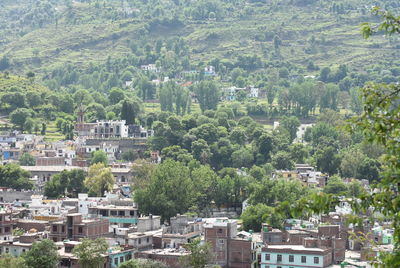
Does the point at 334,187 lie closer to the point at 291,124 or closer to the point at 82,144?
the point at 82,144

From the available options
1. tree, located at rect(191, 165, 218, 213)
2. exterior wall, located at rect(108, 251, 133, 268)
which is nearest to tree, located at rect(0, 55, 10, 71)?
tree, located at rect(191, 165, 218, 213)

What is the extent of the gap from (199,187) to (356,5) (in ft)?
368

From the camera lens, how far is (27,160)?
8669cm

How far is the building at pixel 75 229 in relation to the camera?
52531mm

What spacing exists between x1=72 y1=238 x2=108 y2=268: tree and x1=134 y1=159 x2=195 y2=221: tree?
15600 mm

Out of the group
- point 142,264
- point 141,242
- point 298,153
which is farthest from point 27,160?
point 142,264

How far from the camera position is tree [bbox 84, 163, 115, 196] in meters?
72.8

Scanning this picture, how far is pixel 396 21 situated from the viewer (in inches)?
476

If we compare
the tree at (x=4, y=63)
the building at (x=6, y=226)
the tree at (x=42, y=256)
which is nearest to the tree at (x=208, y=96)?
the tree at (x=4, y=63)

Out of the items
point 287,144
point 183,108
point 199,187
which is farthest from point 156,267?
point 183,108

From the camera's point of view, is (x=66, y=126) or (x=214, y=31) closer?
(x=66, y=126)

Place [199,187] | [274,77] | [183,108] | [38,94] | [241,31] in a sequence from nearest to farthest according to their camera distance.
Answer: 1. [199,187]
2. [38,94]
3. [183,108]
4. [274,77]
5. [241,31]

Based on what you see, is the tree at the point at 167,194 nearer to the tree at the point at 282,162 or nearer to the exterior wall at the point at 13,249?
the exterior wall at the point at 13,249

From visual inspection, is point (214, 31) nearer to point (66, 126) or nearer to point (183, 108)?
point (183, 108)
